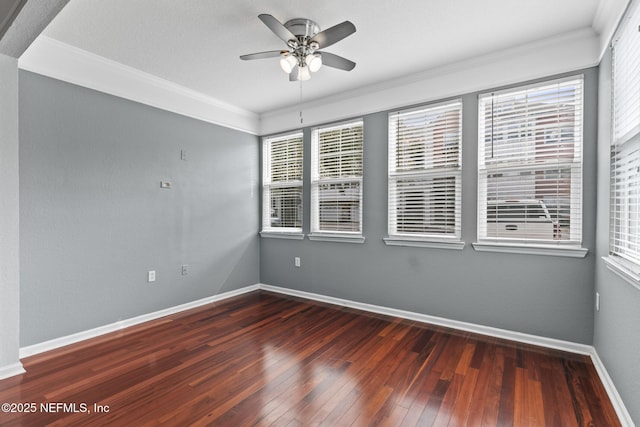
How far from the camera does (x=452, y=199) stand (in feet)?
10.8

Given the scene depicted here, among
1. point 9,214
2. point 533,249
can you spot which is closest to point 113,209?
point 9,214

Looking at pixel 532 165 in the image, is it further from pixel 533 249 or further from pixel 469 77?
pixel 469 77

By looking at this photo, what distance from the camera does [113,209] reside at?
317cm

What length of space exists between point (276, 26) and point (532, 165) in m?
2.48

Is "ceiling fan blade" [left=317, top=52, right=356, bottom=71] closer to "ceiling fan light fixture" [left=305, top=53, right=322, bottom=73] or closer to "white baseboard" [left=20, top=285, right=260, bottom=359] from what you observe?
"ceiling fan light fixture" [left=305, top=53, right=322, bottom=73]

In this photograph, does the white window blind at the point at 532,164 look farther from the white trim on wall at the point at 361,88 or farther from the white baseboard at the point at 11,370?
the white baseboard at the point at 11,370

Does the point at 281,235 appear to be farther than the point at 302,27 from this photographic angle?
Yes

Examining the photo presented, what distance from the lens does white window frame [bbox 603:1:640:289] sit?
1.76 m

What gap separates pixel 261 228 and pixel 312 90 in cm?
221

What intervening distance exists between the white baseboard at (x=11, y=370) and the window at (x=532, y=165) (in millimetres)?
4032

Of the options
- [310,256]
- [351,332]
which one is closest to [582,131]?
[351,332]

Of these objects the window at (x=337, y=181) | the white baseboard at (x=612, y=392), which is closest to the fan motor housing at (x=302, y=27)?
the window at (x=337, y=181)

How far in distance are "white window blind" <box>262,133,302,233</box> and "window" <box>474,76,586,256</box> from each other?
95.2 inches

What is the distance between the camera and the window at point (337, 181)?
4.00m
